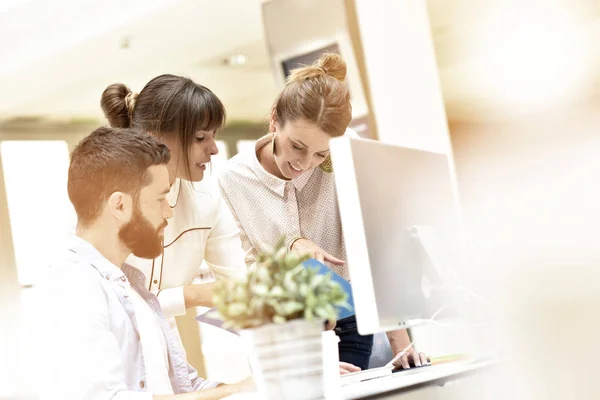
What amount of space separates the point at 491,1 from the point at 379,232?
11.6 ft

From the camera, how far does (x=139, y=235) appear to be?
5.29 feet

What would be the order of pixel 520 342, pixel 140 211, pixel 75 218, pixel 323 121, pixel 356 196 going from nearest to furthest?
pixel 520 342 → pixel 356 196 → pixel 140 211 → pixel 75 218 → pixel 323 121

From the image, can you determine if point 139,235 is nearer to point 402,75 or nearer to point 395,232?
point 395,232

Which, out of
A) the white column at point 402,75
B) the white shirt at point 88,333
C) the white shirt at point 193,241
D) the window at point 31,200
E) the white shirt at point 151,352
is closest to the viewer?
the white shirt at point 88,333

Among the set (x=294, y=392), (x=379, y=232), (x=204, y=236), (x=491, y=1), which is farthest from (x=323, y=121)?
(x=491, y=1)

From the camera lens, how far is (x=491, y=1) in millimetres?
4570

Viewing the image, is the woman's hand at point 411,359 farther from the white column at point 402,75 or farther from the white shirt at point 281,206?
the white column at point 402,75

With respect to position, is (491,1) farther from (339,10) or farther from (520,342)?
(520,342)

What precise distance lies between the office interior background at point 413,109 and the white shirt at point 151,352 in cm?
32

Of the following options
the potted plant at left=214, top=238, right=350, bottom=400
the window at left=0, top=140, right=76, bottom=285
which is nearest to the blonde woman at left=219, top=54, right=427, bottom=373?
the potted plant at left=214, top=238, right=350, bottom=400

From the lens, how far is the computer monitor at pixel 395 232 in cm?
128

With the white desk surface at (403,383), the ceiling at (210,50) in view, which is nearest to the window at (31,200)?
the ceiling at (210,50)

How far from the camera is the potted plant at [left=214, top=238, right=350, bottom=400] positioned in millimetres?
1100

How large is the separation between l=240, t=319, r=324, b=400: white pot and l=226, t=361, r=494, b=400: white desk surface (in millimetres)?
43
